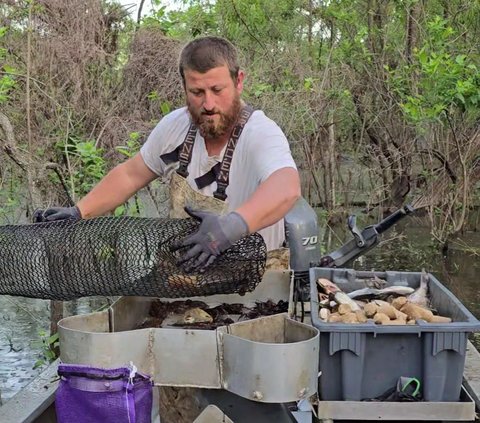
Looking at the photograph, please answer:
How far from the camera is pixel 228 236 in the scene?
2.23m

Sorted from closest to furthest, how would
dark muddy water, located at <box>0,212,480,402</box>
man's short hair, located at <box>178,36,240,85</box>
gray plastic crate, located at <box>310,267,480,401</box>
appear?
1. gray plastic crate, located at <box>310,267,480,401</box>
2. man's short hair, located at <box>178,36,240,85</box>
3. dark muddy water, located at <box>0,212,480,402</box>

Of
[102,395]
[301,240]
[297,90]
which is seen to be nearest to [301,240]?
[301,240]

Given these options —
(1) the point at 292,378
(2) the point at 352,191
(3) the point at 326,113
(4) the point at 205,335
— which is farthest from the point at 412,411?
Answer: (2) the point at 352,191

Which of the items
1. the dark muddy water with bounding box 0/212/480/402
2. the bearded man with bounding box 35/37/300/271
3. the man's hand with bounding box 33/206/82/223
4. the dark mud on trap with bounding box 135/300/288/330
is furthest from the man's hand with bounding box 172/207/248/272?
the dark muddy water with bounding box 0/212/480/402

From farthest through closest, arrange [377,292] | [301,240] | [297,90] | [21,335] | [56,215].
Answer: [297,90], [21,335], [301,240], [377,292], [56,215]

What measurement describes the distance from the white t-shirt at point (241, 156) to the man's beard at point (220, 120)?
0.23ft

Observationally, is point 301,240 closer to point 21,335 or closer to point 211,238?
point 211,238

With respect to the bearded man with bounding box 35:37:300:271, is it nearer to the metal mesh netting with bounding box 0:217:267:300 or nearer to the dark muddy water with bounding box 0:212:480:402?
the metal mesh netting with bounding box 0:217:267:300

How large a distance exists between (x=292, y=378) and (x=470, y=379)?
1.77 metres

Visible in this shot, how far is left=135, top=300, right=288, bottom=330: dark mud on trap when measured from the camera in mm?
2771

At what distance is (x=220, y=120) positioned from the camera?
2.77 m

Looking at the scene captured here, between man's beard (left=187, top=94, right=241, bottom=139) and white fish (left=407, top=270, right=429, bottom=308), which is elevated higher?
man's beard (left=187, top=94, right=241, bottom=139)

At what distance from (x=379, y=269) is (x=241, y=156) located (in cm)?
626

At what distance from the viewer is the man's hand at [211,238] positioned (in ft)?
7.27
